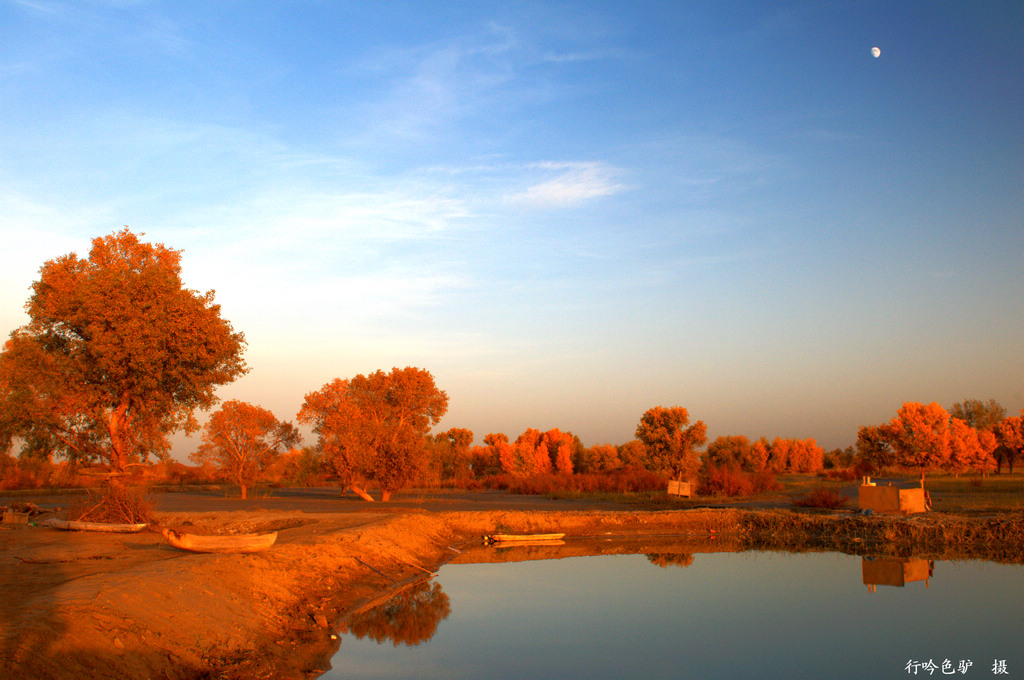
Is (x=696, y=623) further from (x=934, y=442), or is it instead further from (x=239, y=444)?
(x=934, y=442)

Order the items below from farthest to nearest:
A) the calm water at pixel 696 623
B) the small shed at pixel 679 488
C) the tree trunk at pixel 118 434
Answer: the small shed at pixel 679 488 → the tree trunk at pixel 118 434 → the calm water at pixel 696 623

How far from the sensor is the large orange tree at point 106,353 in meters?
18.1

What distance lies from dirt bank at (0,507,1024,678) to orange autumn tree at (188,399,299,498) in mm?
19857

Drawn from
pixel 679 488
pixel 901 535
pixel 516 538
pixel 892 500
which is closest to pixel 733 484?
pixel 679 488

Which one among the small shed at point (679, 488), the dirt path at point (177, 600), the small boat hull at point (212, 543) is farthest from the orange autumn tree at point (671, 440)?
the small boat hull at point (212, 543)

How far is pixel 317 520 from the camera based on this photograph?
23.0 meters

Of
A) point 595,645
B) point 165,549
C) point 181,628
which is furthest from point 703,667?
point 165,549

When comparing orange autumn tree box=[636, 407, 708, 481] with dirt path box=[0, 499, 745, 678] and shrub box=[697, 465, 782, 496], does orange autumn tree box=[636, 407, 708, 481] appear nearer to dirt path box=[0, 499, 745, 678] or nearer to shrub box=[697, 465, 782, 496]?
shrub box=[697, 465, 782, 496]

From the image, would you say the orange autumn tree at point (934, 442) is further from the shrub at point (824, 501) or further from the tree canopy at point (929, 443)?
the shrub at point (824, 501)

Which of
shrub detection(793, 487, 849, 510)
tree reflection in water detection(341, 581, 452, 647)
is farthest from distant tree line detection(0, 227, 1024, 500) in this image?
shrub detection(793, 487, 849, 510)

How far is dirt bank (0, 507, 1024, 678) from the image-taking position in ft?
24.6

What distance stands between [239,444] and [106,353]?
2771cm

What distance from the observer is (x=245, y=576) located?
11312 millimetres

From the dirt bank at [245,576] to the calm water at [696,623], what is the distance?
1146 mm
